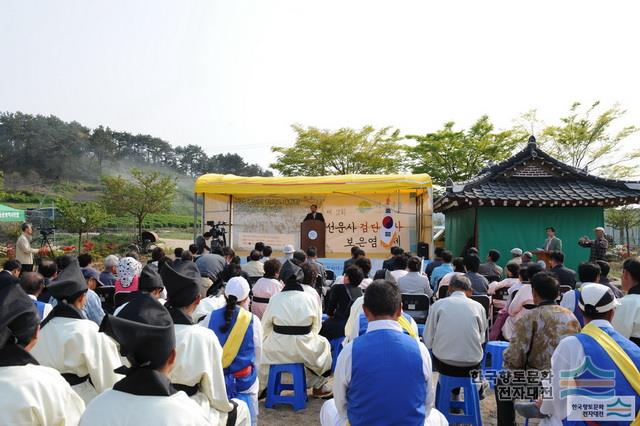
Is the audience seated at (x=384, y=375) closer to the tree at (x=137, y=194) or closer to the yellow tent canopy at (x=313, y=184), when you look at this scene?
the yellow tent canopy at (x=313, y=184)

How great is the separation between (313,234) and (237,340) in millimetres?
9225

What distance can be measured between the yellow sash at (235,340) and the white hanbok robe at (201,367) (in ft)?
2.90

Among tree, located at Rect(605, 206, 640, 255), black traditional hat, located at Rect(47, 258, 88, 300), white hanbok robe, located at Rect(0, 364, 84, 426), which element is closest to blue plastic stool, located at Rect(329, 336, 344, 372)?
black traditional hat, located at Rect(47, 258, 88, 300)

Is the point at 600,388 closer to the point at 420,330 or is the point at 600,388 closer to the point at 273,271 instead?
the point at 420,330

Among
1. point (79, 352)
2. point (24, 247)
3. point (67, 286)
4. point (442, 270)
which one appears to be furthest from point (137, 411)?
point (24, 247)

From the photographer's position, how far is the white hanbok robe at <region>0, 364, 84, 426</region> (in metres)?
2.05

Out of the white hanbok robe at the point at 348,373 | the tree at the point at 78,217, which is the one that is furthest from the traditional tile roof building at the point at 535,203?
the tree at the point at 78,217

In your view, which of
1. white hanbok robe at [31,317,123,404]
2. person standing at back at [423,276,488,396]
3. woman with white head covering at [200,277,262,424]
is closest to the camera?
white hanbok robe at [31,317,123,404]

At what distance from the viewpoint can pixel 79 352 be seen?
2.89m

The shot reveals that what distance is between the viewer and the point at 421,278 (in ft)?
20.7

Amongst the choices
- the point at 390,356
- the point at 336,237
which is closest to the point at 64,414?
the point at 390,356

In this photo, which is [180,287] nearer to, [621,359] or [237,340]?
[237,340]

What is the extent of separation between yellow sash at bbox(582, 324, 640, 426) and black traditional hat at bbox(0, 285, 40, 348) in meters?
2.89

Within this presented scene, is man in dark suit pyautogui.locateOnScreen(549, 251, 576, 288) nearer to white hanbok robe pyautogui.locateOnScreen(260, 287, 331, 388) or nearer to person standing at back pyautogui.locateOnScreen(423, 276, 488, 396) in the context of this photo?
person standing at back pyautogui.locateOnScreen(423, 276, 488, 396)
